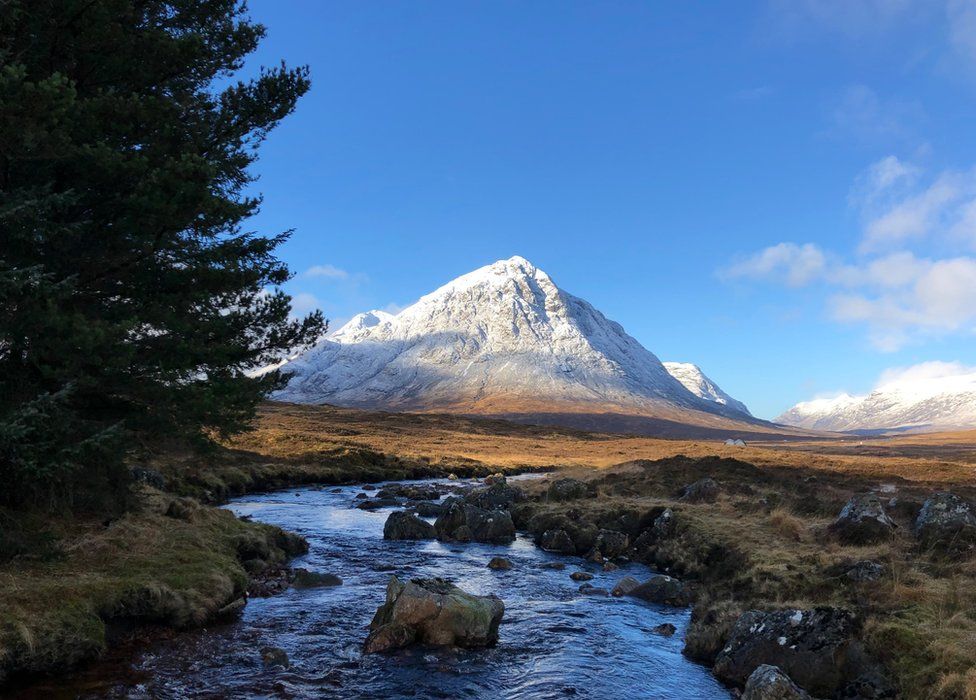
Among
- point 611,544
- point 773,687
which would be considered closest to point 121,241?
point 773,687

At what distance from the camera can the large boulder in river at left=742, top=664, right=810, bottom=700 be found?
413 inches

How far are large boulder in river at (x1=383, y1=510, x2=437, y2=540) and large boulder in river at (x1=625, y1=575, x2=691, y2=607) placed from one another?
12000 millimetres

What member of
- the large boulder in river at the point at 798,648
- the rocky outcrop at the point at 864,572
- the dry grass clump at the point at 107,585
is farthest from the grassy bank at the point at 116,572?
the rocky outcrop at the point at 864,572

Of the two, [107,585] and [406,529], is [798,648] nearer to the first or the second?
[107,585]

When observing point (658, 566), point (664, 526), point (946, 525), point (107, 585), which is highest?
point (946, 525)

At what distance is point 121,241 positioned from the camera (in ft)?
45.5

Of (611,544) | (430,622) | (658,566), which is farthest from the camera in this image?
(611,544)

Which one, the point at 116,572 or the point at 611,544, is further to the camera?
the point at 611,544

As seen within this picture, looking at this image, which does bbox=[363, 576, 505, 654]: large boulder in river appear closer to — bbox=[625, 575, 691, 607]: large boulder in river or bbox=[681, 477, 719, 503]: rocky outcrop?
bbox=[625, 575, 691, 607]: large boulder in river

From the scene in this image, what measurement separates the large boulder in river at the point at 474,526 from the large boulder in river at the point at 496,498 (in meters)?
4.80

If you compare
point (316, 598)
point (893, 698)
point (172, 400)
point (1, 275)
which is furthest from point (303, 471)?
point (893, 698)

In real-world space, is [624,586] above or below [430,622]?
below

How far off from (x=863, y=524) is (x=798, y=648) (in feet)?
32.8

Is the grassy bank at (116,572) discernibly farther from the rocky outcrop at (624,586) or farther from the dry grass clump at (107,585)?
the rocky outcrop at (624,586)
